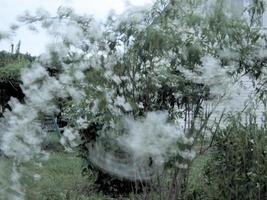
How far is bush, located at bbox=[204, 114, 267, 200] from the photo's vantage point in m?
3.92

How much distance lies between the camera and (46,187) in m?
5.99

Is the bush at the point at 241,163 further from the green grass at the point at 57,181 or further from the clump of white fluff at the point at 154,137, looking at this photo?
the green grass at the point at 57,181

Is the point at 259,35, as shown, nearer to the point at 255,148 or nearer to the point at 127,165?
the point at 255,148

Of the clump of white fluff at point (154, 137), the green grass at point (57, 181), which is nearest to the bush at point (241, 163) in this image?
the clump of white fluff at point (154, 137)

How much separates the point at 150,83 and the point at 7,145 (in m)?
1.06

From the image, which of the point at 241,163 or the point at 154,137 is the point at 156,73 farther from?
the point at 241,163

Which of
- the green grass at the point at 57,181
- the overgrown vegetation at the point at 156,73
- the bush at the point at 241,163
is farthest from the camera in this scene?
the bush at the point at 241,163

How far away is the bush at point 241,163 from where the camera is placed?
12.8 feet

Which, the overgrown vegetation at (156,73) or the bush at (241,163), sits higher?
the overgrown vegetation at (156,73)

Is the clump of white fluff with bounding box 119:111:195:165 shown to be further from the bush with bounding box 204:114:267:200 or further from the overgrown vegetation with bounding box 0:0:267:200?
the bush with bounding box 204:114:267:200

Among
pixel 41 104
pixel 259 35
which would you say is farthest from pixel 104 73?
pixel 259 35

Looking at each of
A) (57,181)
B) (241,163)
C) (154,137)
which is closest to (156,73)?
(154,137)

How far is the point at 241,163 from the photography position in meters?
4.05

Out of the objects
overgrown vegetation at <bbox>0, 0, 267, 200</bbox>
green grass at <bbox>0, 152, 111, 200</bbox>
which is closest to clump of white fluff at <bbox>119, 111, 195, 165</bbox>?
overgrown vegetation at <bbox>0, 0, 267, 200</bbox>
